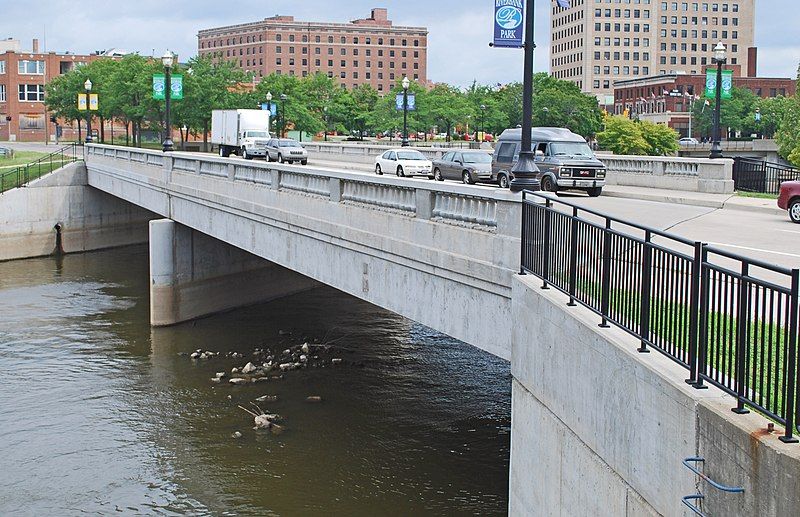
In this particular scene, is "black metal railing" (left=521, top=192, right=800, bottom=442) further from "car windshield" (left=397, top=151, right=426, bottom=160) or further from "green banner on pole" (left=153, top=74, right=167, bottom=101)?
"green banner on pole" (left=153, top=74, right=167, bottom=101)

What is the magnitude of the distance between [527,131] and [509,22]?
289 centimetres

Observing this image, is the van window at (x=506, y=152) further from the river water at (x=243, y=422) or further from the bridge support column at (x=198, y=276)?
the bridge support column at (x=198, y=276)

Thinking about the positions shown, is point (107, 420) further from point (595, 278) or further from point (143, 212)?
point (143, 212)

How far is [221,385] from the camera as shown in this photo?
82.5 ft

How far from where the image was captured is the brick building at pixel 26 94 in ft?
428

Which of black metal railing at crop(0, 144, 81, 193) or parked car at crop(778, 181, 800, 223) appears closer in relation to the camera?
parked car at crop(778, 181, 800, 223)

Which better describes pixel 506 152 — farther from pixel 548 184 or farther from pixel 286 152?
pixel 286 152

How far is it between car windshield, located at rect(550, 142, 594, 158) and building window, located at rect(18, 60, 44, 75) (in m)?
116

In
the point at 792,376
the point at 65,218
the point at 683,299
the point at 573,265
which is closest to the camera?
the point at 792,376

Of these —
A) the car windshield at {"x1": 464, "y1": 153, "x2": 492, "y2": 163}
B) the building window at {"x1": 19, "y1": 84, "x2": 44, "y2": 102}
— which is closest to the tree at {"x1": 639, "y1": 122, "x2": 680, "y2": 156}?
the car windshield at {"x1": 464, "y1": 153, "x2": 492, "y2": 163}

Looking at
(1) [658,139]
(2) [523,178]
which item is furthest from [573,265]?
(1) [658,139]

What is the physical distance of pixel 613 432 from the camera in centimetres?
940

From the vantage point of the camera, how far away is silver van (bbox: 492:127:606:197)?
95.5 ft

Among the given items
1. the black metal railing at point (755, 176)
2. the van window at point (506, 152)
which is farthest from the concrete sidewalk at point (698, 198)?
the black metal railing at point (755, 176)
